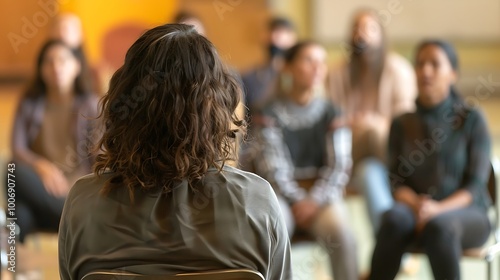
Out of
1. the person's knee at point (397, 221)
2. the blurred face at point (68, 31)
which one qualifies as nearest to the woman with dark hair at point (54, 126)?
the blurred face at point (68, 31)

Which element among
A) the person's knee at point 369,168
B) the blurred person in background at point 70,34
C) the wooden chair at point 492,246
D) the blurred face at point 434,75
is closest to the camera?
the wooden chair at point 492,246

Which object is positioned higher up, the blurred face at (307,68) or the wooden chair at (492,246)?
the blurred face at (307,68)

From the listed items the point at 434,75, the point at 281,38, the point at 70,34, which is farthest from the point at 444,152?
the point at 70,34

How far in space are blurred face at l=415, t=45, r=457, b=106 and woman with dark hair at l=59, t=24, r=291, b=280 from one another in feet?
5.95

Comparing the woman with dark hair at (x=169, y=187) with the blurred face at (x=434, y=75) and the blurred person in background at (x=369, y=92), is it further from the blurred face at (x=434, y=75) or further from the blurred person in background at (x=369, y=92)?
the blurred person in background at (x=369, y=92)

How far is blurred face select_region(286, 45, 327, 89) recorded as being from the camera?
137 inches

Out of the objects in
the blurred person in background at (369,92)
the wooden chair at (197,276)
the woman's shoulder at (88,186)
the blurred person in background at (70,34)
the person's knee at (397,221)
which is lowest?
the person's knee at (397,221)

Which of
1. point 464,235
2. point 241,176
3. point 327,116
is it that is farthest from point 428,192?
point 241,176

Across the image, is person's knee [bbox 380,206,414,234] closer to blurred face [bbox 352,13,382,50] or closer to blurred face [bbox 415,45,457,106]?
blurred face [bbox 415,45,457,106]

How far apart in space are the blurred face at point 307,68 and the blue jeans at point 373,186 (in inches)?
19.4

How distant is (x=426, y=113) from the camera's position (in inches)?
125

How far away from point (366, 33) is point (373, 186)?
3.02 ft

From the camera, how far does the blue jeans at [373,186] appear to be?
355 centimetres

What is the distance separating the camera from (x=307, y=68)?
348cm
